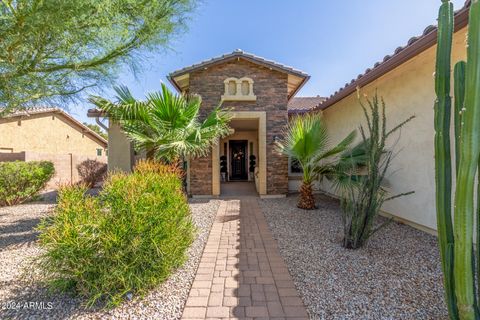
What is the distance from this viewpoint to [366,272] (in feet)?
12.9

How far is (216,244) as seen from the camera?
5.22 metres

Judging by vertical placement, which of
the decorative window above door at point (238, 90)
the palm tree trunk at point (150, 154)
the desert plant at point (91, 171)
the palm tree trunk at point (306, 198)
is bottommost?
the palm tree trunk at point (306, 198)

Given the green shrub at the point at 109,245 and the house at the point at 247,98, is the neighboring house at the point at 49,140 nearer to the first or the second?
the house at the point at 247,98

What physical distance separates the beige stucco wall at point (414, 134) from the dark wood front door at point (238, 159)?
34.9ft

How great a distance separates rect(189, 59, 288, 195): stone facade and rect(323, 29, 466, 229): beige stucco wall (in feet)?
12.5

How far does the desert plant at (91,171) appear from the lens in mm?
13157

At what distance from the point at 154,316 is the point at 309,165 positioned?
634 centimetres

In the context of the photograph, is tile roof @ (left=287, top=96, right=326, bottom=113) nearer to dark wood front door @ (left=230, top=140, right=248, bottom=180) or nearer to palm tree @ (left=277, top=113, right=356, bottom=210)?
dark wood front door @ (left=230, top=140, right=248, bottom=180)

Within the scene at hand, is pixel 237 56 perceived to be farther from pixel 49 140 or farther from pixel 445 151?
pixel 49 140

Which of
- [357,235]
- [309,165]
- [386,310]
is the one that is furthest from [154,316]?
[309,165]

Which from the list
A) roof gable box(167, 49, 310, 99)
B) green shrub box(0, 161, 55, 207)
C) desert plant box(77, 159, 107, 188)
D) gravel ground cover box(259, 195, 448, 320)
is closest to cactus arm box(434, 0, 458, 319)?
gravel ground cover box(259, 195, 448, 320)

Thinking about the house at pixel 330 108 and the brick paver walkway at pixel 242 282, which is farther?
the house at pixel 330 108

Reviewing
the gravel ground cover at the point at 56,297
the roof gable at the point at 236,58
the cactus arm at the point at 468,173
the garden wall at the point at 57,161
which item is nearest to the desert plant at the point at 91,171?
the garden wall at the point at 57,161

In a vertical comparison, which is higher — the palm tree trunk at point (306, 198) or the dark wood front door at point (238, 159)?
the dark wood front door at point (238, 159)
